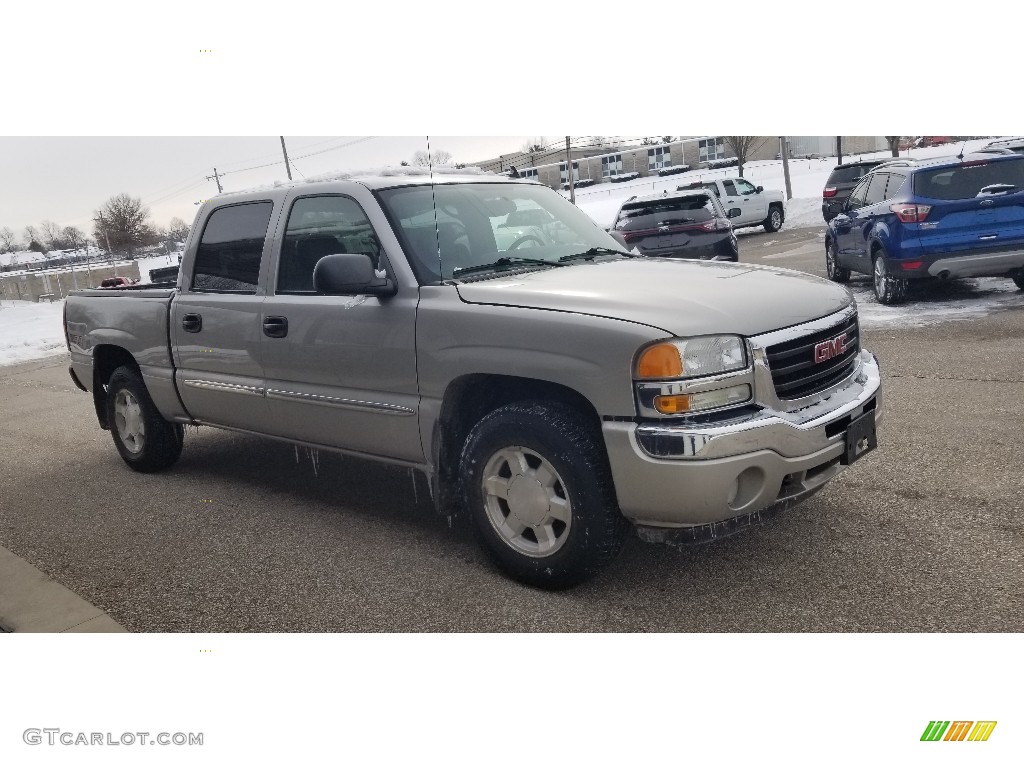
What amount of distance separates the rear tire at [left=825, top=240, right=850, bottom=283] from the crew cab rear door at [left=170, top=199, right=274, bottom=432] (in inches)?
334

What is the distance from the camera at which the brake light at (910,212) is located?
8609 millimetres

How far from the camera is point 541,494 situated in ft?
11.1

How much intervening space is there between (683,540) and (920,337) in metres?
5.60

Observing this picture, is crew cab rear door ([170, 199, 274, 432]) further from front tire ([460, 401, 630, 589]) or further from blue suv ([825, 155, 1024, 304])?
blue suv ([825, 155, 1024, 304])

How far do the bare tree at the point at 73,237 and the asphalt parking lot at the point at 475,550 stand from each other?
1.45 meters

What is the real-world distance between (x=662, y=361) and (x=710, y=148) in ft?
3.42

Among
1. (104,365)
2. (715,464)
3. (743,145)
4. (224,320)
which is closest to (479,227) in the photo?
(743,145)

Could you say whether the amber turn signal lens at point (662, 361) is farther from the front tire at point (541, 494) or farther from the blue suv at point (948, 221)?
the blue suv at point (948, 221)

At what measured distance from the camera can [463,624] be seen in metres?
3.29
